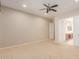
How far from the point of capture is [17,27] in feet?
20.9

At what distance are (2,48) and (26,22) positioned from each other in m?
2.93

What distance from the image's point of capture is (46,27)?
10.1 meters

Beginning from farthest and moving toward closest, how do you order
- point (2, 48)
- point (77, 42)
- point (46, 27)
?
point (46, 27) → point (77, 42) → point (2, 48)

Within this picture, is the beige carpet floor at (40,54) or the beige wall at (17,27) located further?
the beige wall at (17,27)

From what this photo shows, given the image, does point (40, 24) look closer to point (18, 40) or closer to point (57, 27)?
point (57, 27)

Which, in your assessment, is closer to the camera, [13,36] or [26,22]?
[13,36]

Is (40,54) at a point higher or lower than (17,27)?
lower

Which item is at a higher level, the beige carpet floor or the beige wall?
the beige wall

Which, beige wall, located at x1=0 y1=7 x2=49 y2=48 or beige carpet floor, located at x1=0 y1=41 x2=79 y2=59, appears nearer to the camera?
beige carpet floor, located at x1=0 y1=41 x2=79 y2=59

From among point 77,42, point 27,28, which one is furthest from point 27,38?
point 77,42

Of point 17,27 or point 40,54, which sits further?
point 17,27

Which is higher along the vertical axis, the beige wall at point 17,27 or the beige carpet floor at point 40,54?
the beige wall at point 17,27

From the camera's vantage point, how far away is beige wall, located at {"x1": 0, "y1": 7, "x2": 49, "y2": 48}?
5.45 meters

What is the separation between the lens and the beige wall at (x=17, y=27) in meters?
5.45
